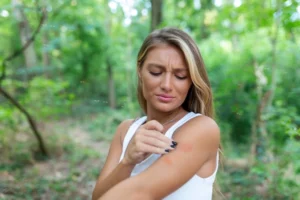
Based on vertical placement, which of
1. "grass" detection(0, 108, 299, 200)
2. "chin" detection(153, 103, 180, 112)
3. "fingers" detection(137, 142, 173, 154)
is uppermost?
"chin" detection(153, 103, 180, 112)

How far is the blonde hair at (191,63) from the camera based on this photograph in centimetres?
132

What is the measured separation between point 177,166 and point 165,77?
39 cm

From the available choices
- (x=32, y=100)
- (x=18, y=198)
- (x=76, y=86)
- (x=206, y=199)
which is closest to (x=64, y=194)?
(x=18, y=198)

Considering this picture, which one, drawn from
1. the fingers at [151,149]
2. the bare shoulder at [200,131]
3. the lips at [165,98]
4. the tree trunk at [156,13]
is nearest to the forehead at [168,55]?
the lips at [165,98]

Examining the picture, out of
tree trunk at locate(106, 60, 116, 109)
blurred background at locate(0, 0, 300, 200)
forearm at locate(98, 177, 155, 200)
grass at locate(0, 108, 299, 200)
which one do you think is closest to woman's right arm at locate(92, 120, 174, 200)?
forearm at locate(98, 177, 155, 200)

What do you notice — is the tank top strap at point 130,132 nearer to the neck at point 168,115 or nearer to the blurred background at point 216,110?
the neck at point 168,115

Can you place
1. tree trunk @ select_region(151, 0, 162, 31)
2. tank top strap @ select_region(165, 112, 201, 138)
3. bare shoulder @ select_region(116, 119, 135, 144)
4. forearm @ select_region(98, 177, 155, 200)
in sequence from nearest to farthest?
forearm @ select_region(98, 177, 155, 200) < tank top strap @ select_region(165, 112, 201, 138) < bare shoulder @ select_region(116, 119, 135, 144) < tree trunk @ select_region(151, 0, 162, 31)

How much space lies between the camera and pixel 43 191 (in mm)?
5027

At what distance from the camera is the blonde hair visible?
132cm

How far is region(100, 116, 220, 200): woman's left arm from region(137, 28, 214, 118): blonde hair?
212 mm

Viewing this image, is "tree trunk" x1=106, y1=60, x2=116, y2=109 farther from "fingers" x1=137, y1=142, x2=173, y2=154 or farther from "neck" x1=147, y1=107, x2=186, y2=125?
"fingers" x1=137, y1=142, x2=173, y2=154

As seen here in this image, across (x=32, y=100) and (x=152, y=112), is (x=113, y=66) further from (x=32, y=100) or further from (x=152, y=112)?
(x=152, y=112)

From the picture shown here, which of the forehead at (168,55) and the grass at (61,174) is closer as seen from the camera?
the forehead at (168,55)

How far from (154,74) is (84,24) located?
11603 mm
